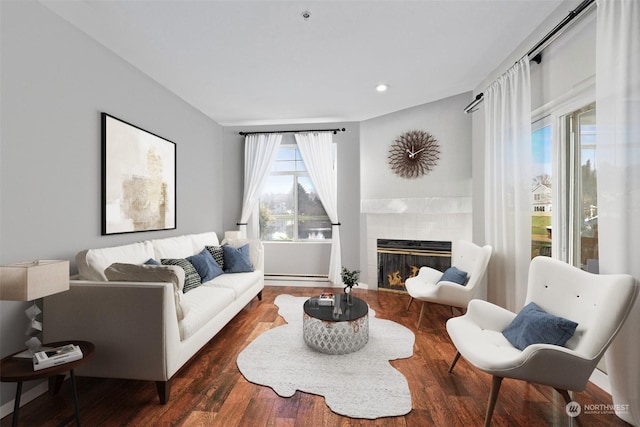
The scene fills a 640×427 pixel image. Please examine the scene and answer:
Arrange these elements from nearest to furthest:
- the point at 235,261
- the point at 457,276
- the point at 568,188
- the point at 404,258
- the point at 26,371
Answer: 1. the point at 26,371
2. the point at 568,188
3. the point at 457,276
4. the point at 235,261
5. the point at 404,258

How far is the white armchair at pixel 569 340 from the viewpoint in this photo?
1378 millimetres

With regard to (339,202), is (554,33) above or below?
above

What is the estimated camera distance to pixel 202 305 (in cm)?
233

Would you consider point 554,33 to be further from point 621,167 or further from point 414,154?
point 414,154

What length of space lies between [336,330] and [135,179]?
2415mm

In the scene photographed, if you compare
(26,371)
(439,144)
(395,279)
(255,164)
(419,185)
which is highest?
(439,144)

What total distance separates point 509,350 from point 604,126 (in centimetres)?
145

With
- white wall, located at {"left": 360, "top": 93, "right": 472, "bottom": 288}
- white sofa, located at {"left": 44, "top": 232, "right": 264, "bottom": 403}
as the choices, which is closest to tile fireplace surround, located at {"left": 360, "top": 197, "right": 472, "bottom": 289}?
white wall, located at {"left": 360, "top": 93, "right": 472, "bottom": 288}

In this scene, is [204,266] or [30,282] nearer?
[30,282]

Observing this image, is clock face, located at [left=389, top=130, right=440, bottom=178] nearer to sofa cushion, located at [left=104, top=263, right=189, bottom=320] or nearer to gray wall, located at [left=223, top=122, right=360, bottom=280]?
gray wall, located at [left=223, top=122, right=360, bottom=280]

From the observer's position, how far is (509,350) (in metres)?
1.69

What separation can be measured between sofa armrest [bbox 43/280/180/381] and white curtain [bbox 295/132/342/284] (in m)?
2.85

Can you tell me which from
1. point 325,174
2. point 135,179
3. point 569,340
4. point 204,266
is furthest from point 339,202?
point 569,340

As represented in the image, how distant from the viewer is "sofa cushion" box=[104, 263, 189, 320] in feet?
6.06
